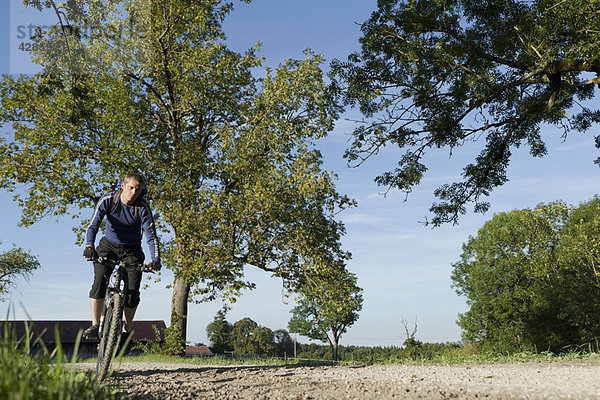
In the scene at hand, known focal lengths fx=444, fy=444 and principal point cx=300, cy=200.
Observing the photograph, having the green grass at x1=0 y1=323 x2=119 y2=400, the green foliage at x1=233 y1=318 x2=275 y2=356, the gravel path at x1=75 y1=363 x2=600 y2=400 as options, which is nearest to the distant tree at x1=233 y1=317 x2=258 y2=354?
the green foliage at x1=233 y1=318 x2=275 y2=356

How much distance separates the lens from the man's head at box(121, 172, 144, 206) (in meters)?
6.28

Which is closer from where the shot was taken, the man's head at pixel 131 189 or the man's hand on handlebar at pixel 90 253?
the man's hand on handlebar at pixel 90 253

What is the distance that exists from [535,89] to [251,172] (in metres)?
9.53

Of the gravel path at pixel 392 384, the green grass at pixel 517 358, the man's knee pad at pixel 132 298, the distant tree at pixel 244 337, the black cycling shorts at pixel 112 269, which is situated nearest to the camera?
the gravel path at pixel 392 384

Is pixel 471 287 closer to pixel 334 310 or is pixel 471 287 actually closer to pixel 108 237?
pixel 334 310

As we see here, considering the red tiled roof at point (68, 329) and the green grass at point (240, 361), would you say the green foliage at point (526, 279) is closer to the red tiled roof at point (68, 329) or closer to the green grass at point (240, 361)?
the green grass at point (240, 361)

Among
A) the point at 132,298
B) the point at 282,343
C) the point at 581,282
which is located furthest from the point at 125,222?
the point at 282,343

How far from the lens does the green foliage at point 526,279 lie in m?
32.7

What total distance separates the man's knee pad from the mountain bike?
0.29ft

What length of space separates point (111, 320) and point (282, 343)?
70.1 m

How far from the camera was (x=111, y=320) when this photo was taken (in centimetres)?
594

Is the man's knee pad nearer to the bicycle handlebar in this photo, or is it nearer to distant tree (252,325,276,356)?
the bicycle handlebar

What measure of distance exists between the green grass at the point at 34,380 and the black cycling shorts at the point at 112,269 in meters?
1.28

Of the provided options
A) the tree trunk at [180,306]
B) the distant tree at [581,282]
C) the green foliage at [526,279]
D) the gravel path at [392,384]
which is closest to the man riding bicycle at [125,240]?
the gravel path at [392,384]
